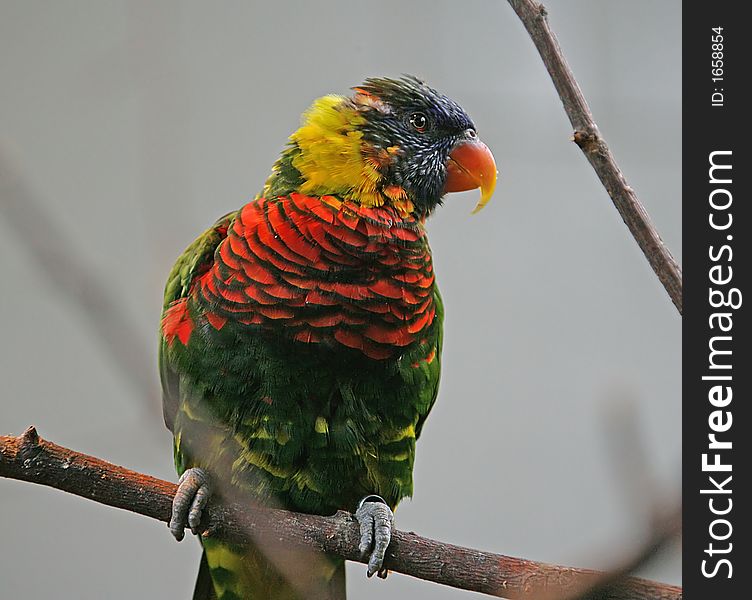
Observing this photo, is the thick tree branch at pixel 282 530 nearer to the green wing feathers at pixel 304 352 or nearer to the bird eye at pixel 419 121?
the green wing feathers at pixel 304 352

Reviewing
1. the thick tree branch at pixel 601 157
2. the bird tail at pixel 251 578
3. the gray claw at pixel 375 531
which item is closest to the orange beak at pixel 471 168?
the thick tree branch at pixel 601 157

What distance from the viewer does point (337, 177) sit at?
1189 millimetres

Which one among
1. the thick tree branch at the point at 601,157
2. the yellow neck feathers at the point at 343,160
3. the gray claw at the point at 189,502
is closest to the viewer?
the thick tree branch at the point at 601,157

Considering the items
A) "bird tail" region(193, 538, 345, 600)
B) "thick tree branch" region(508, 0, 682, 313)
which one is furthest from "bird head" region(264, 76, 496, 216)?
"bird tail" region(193, 538, 345, 600)

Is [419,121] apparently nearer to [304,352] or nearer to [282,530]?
[304,352]

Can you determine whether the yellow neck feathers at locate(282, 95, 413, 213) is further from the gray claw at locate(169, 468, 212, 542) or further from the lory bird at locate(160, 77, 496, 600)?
the gray claw at locate(169, 468, 212, 542)

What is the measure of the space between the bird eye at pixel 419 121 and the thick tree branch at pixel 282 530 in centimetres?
65

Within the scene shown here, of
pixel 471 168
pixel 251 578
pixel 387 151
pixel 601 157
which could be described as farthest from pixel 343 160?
pixel 251 578

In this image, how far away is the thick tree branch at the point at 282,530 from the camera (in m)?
0.88
